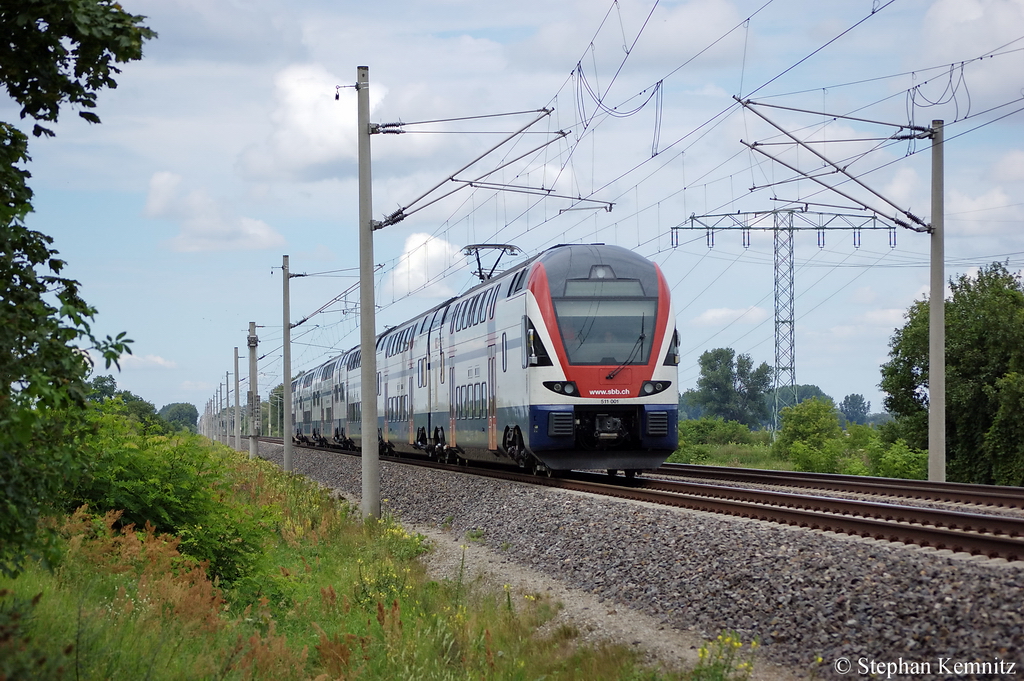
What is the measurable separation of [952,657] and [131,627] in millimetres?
5630

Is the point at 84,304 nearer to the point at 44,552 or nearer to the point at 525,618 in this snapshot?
the point at 44,552

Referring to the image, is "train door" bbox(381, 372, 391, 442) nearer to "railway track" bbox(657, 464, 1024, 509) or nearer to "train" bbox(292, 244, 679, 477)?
"train" bbox(292, 244, 679, 477)

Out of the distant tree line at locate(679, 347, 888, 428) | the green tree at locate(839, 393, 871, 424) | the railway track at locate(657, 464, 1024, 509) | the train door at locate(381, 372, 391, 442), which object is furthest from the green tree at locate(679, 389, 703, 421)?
the railway track at locate(657, 464, 1024, 509)

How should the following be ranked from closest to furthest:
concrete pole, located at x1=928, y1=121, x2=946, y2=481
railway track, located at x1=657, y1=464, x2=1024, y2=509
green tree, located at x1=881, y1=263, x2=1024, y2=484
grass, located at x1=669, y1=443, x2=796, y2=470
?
railway track, located at x1=657, y1=464, x2=1024, y2=509 → concrete pole, located at x1=928, y1=121, x2=946, y2=481 → green tree, located at x1=881, y1=263, x2=1024, y2=484 → grass, located at x1=669, y1=443, x2=796, y2=470

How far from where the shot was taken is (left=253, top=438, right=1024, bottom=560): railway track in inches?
394

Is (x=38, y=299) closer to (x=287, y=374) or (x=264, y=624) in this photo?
(x=264, y=624)

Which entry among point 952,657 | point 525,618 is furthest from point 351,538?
point 952,657

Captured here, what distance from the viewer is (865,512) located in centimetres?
1330

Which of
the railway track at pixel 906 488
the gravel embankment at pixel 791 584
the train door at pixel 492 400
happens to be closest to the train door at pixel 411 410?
the train door at pixel 492 400

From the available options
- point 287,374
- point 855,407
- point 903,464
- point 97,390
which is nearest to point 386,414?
point 287,374

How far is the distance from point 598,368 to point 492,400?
3.69 metres

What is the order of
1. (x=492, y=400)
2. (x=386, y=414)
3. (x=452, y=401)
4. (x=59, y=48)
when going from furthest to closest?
(x=386, y=414) < (x=452, y=401) < (x=492, y=400) < (x=59, y=48)

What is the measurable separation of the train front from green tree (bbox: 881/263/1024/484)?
1271cm

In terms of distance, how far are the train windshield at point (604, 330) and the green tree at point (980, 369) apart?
42.9 feet
